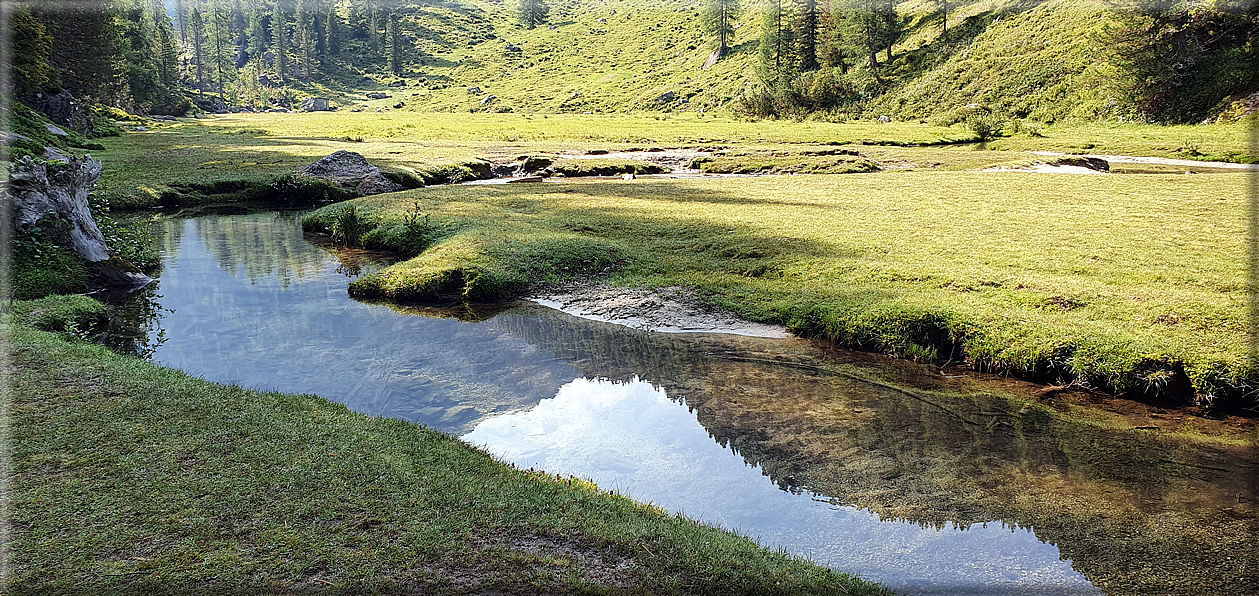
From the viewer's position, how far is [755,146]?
6419 centimetres

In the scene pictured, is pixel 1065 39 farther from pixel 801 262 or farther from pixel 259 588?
Answer: pixel 259 588

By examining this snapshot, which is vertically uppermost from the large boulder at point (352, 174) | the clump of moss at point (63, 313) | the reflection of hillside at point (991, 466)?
the large boulder at point (352, 174)

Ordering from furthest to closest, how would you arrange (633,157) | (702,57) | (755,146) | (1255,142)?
(702,57) → (755,146) → (633,157) → (1255,142)

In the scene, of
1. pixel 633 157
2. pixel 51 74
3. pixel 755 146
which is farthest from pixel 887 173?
pixel 51 74

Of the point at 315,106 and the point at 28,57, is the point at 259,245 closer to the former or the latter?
the point at 28,57

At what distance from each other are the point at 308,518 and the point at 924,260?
15494mm

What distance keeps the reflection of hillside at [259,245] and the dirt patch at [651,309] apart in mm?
8409

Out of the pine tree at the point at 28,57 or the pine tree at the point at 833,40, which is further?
the pine tree at the point at 833,40

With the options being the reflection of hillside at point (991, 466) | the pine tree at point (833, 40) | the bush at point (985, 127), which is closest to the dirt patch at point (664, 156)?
the bush at point (985, 127)

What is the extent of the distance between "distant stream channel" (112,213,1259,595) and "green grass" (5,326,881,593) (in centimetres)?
156

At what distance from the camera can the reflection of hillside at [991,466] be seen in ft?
25.4

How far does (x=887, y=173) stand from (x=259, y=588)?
3998cm

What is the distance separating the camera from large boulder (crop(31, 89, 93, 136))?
5862 cm

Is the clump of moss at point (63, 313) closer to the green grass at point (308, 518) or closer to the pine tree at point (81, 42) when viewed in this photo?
the green grass at point (308, 518)
